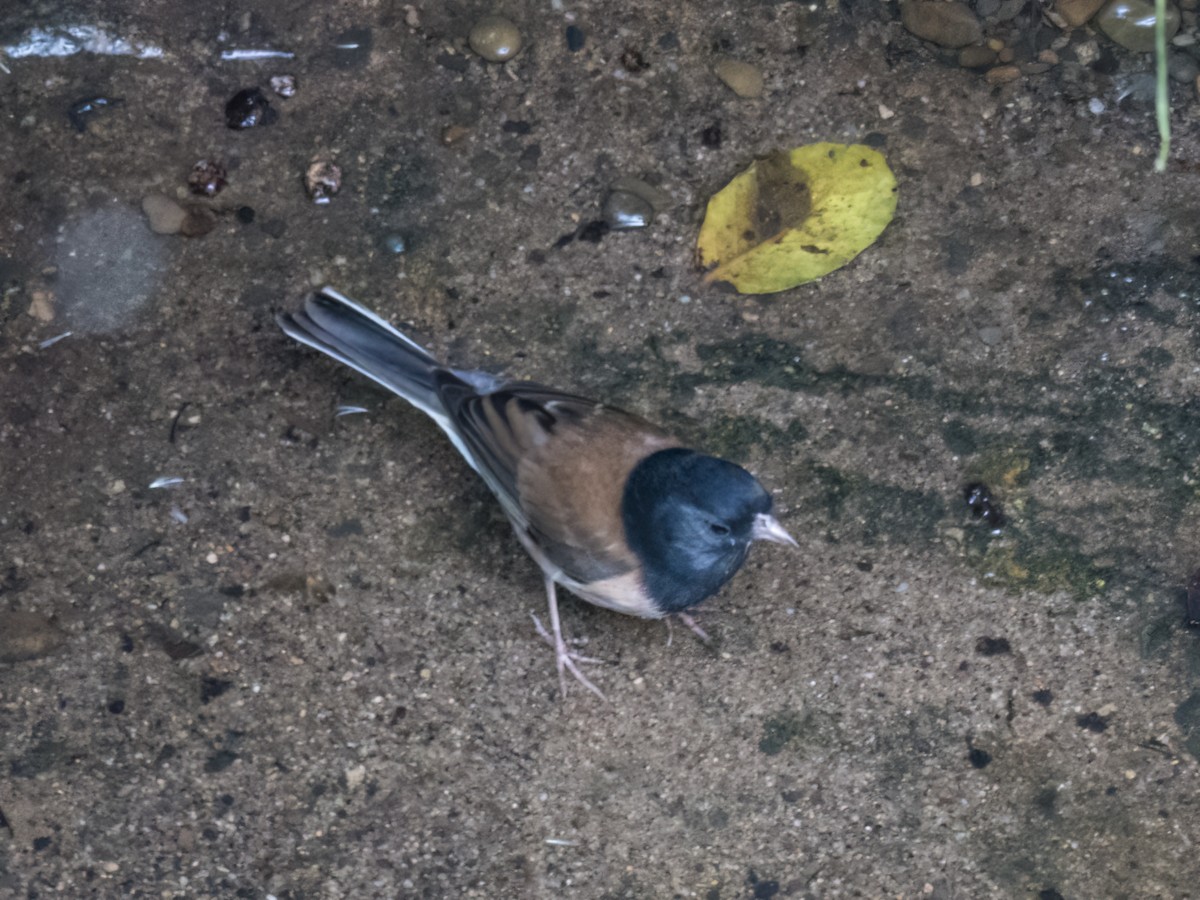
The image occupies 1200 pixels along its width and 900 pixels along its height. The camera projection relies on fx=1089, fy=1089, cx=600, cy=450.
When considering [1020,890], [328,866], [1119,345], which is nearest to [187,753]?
[328,866]

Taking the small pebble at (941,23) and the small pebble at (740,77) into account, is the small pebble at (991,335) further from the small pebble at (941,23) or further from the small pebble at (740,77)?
the small pebble at (740,77)

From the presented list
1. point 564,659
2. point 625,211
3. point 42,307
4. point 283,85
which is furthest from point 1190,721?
point 42,307

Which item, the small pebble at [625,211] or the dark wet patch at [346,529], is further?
the small pebble at [625,211]

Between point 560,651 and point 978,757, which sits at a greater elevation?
point 560,651

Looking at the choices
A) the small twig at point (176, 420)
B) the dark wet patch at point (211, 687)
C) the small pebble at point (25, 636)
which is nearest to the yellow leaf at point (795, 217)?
the small twig at point (176, 420)

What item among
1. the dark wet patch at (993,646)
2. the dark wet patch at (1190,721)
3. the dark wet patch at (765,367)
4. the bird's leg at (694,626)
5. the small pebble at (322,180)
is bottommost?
the dark wet patch at (1190,721)

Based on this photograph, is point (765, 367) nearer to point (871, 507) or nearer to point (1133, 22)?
point (871, 507)

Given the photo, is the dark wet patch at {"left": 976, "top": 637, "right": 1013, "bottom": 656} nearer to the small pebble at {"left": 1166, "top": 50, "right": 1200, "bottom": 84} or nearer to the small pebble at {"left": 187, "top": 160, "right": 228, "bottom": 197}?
the small pebble at {"left": 1166, "top": 50, "right": 1200, "bottom": 84}

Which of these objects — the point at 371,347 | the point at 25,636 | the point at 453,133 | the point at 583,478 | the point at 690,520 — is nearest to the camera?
the point at 690,520
